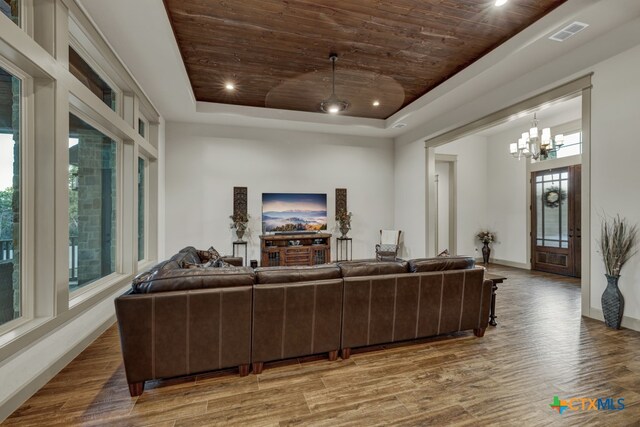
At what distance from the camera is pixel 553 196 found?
6.40 metres

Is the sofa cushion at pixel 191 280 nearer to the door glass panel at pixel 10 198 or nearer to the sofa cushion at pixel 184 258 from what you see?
the sofa cushion at pixel 184 258

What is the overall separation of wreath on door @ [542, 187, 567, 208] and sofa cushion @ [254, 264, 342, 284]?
6.16 metres

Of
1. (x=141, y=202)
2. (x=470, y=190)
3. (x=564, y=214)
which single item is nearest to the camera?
(x=141, y=202)

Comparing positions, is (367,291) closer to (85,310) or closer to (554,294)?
(85,310)

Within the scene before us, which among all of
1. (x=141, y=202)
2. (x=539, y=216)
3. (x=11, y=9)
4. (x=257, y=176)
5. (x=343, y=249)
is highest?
(x=11, y=9)

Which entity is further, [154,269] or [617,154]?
[617,154]

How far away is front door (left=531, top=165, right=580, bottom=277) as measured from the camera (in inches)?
236

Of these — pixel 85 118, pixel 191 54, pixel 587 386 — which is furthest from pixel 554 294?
pixel 85 118

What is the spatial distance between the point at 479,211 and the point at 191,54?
7.46 metres

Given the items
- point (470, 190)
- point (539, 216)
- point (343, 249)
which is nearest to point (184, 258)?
point (343, 249)

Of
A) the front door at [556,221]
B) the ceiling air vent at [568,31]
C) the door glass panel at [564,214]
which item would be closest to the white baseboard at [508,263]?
the front door at [556,221]

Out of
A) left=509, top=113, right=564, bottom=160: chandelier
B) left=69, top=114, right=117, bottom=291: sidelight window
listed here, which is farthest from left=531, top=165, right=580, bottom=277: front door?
left=69, top=114, right=117, bottom=291: sidelight window

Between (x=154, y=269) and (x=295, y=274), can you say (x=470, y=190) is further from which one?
(x=154, y=269)

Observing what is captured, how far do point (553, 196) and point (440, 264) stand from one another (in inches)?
207
